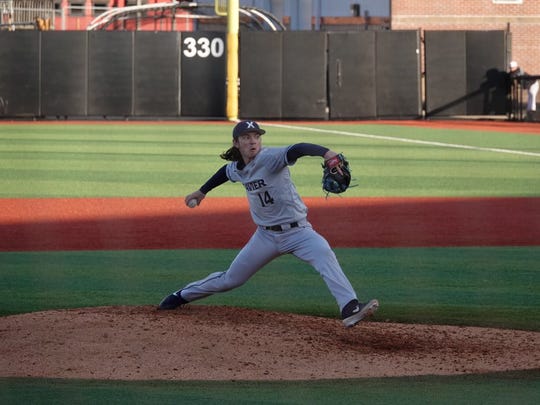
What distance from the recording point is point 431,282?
33.8 feet

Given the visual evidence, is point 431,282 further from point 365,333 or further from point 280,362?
point 280,362

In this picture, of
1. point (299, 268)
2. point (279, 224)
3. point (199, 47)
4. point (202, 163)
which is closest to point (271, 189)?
point (279, 224)

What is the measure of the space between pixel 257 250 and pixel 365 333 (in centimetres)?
97

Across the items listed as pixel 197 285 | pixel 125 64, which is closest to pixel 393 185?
pixel 197 285

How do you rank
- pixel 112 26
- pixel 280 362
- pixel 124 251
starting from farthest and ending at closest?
1. pixel 112 26
2. pixel 124 251
3. pixel 280 362

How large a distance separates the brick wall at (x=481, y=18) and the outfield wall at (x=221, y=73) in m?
10.2

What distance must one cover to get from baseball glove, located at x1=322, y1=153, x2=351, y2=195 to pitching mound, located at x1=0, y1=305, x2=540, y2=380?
3.48 ft

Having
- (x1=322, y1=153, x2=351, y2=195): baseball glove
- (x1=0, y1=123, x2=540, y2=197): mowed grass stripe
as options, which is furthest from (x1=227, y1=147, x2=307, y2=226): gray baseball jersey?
(x1=0, y1=123, x2=540, y2=197): mowed grass stripe

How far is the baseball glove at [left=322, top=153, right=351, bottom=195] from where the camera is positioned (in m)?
6.98

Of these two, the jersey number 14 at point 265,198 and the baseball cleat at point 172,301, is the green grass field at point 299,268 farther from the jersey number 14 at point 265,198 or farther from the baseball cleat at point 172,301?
the jersey number 14 at point 265,198

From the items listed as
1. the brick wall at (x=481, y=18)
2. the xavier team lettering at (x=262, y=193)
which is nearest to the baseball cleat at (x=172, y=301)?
the xavier team lettering at (x=262, y=193)

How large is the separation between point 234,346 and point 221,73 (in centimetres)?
2715

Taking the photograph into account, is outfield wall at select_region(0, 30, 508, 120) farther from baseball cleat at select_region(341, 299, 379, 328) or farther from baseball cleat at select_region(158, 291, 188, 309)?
baseball cleat at select_region(341, 299, 379, 328)

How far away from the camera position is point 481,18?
45.2 metres
